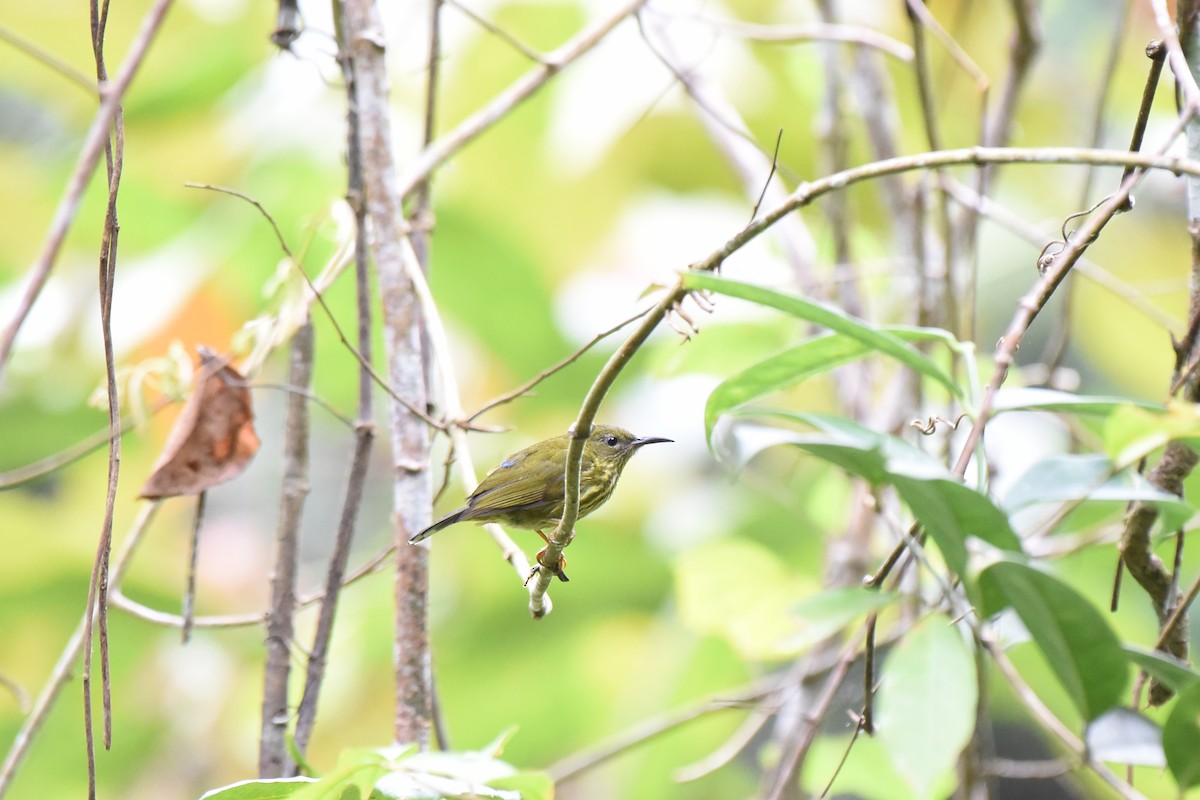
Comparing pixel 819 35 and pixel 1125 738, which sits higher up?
pixel 819 35

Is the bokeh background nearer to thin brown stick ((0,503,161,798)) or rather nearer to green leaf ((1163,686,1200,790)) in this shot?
thin brown stick ((0,503,161,798))

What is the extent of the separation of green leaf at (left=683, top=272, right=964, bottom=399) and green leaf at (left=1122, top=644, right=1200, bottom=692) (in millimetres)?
282

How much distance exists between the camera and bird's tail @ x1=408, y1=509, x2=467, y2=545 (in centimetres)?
185

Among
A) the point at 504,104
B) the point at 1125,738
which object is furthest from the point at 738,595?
the point at 1125,738

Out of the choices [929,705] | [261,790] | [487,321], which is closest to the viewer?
[261,790]

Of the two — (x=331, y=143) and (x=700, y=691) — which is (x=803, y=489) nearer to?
(x=700, y=691)

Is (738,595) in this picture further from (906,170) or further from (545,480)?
(906,170)

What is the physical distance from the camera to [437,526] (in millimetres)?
2146

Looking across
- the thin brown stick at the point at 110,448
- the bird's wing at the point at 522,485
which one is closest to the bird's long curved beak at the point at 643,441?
the bird's wing at the point at 522,485

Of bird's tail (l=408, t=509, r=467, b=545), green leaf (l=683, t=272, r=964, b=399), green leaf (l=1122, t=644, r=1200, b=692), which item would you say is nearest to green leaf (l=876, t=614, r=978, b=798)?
green leaf (l=1122, t=644, r=1200, b=692)

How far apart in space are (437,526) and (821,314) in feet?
3.90

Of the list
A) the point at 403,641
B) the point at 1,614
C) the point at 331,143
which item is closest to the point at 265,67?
the point at 331,143

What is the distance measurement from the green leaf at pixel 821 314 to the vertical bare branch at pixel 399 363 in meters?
0.87

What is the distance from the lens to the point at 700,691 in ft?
11.5
